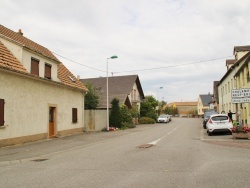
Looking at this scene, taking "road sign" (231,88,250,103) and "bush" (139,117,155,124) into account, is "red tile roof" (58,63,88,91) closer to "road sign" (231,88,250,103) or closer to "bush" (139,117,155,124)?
"road sign" (231,88,250,103)

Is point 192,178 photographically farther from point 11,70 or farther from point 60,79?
point 60,79

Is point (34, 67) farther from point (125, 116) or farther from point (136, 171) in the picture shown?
point (125, 116)

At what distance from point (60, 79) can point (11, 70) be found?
7211 millimetres

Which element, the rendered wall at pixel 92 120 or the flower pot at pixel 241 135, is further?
the rendered wall at pixel 92 120

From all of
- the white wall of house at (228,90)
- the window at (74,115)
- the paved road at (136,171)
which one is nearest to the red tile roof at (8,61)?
the paved road at (136,171)

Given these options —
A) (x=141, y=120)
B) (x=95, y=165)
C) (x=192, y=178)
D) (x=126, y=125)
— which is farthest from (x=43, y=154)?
(x=141, y=120)

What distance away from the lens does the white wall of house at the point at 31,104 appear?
15.8 metres

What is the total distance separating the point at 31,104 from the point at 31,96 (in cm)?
49

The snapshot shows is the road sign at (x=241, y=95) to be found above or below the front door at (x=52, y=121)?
above

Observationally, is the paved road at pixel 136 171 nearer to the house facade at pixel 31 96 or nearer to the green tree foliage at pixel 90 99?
the house facade at pixel 31 96

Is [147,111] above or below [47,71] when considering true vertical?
below

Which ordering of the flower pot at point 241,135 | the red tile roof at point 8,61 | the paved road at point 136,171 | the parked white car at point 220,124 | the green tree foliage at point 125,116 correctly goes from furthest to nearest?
the green tree foliage at point 125,116
the parked white car at point 220,124
the flower pot at point 241,135
the red tile roof at point 8,61
the paved road at point 136,171

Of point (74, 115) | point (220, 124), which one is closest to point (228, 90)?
point (220, 124)

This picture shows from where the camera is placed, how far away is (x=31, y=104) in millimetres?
18016
